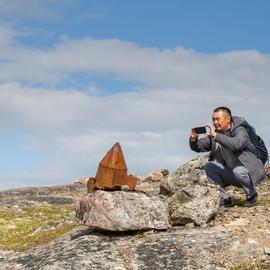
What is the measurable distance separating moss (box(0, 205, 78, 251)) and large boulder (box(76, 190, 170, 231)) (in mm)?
4267

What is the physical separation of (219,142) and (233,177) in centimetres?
218

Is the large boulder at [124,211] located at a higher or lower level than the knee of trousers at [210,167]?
lower

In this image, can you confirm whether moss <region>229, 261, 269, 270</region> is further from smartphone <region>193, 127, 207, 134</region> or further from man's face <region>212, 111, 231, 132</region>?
man's face <region>212, 111, 231, 132</region>

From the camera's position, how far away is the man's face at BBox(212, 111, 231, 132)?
1822 centimetres

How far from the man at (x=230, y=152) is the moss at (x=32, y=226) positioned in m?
6.44

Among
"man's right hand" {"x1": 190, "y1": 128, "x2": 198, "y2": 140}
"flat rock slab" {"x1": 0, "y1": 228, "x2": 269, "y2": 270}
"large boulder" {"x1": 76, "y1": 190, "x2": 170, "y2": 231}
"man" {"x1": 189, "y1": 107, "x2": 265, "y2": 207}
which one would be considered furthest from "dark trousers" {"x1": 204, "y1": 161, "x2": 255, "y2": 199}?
"large boulder" {"x1": 76, "y1": 190, "x2": 170, "y2": 231}

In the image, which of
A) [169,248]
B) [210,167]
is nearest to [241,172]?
[210,167]

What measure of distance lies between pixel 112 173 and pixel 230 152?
13.5 feet

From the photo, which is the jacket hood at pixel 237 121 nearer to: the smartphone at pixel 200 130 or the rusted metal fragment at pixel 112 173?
the smartphone at pixel 200 130

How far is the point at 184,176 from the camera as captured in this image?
82.3ft

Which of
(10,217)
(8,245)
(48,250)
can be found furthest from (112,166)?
(10,217)

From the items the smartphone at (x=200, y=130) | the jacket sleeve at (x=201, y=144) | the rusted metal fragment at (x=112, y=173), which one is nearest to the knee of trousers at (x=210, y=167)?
the jacket sleeve at (x=201, y=144)

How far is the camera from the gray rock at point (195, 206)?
1761cm

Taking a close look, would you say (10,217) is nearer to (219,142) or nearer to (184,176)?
(184,176)
